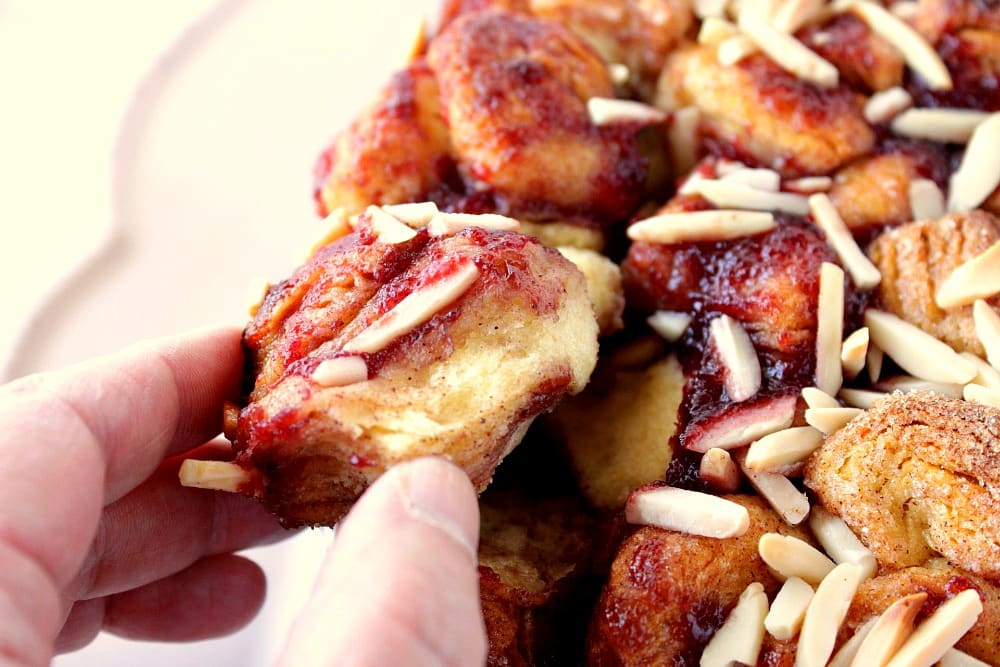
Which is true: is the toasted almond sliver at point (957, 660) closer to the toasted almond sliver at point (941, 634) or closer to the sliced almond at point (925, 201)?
the toasted almond sliver at point (941, 634)

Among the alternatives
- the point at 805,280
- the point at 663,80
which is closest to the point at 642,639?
the point at 805,280

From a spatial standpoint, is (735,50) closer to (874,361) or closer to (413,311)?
(874,361)

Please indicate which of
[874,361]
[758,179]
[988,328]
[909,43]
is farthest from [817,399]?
[909,43]

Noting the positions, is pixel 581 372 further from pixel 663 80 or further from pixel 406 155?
pixel 663 80

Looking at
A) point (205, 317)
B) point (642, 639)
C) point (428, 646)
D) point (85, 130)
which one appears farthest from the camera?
point (85, 130)

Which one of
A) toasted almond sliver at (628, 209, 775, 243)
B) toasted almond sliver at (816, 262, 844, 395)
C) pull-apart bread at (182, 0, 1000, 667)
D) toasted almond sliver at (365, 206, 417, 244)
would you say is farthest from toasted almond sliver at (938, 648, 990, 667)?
toasted almond sliver at (365, 206, 417, 244)
